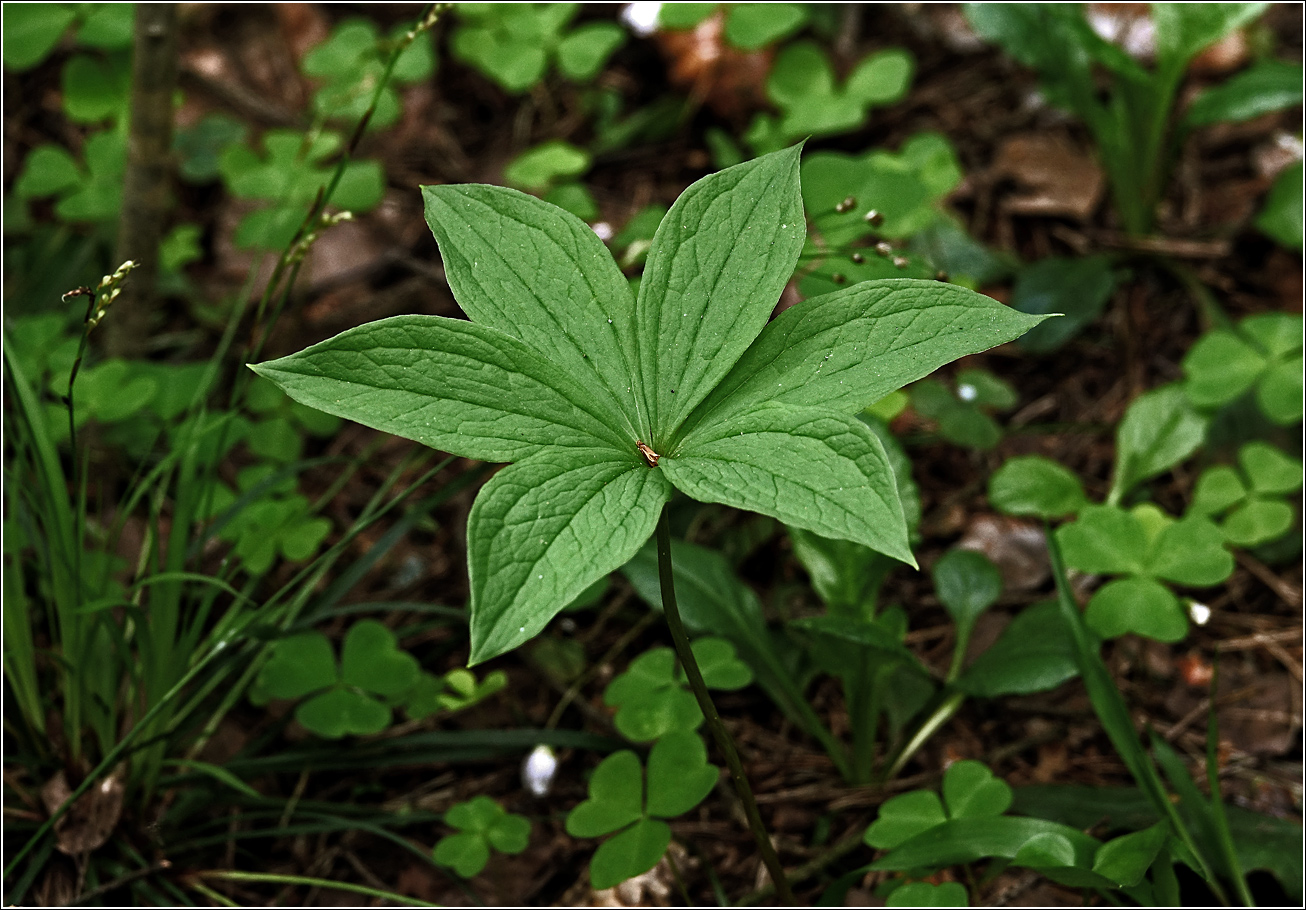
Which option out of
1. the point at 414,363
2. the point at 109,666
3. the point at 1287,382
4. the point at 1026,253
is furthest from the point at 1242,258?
the point at 109,666

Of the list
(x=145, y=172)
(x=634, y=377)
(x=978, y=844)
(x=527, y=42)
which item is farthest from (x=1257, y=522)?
(x=145, y=172)

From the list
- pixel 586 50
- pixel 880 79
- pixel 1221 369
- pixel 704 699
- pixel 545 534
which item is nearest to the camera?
pixel 545 534

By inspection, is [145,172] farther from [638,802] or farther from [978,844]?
[978,844]

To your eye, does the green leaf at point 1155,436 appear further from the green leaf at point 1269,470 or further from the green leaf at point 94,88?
the green leaf at point 94,88

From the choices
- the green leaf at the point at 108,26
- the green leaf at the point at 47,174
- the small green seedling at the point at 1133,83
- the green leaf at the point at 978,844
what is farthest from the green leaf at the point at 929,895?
the green leaf at the point at 108,26

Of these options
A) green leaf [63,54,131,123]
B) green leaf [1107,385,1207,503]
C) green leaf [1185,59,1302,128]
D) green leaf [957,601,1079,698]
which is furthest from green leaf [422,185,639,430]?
green leaf [63,54,131,123]

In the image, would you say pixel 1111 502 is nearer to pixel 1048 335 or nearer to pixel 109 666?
pixel 1048 335
